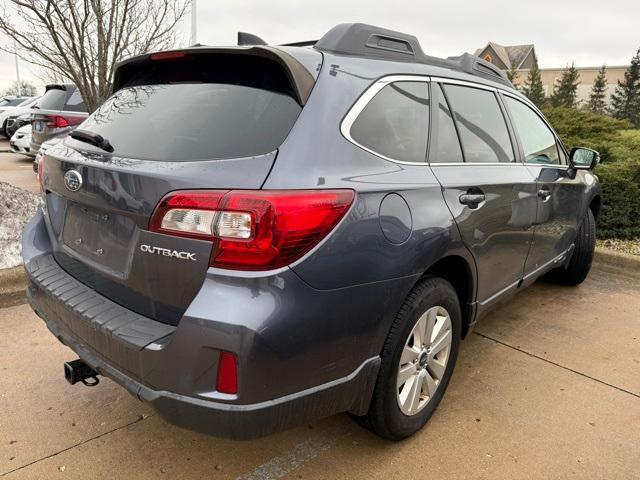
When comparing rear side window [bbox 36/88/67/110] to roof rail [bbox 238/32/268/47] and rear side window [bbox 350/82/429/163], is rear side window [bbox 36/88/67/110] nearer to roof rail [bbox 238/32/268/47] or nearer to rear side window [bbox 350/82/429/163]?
roof rail [bbox 238/32/268/47]

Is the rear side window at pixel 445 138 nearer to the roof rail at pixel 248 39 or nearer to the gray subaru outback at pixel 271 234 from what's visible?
the gray subaru outback at pixel 271 234

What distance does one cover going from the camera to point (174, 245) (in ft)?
5.77

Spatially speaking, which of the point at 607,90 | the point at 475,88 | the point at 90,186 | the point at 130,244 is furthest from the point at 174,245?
the point at 607,90

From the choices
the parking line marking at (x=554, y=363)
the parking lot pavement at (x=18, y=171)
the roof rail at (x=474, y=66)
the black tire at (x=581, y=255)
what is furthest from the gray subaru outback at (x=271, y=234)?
the parking lot pavement at (x=18, y=171)

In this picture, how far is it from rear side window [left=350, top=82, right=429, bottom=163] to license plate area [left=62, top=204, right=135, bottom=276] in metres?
0.96

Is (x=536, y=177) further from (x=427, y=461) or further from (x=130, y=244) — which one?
(x=130, y=244)

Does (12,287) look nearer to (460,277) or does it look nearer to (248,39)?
(248,39)

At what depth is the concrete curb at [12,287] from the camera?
396 cm

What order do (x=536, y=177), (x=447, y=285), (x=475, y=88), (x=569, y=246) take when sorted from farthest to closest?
(x=569, y=246)
(x=536, y=177)
(x=475, y=88)
(x=447, y=285)

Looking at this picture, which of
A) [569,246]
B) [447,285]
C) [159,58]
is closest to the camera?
[159,58]

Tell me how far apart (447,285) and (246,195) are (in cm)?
120

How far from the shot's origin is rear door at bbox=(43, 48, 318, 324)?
1777 millimetres

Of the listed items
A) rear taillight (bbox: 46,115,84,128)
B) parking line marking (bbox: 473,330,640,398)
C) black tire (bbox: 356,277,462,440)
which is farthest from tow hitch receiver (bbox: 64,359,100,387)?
rear taillight (bbox: 46,115,84,128)

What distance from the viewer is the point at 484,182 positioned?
2666 mm
